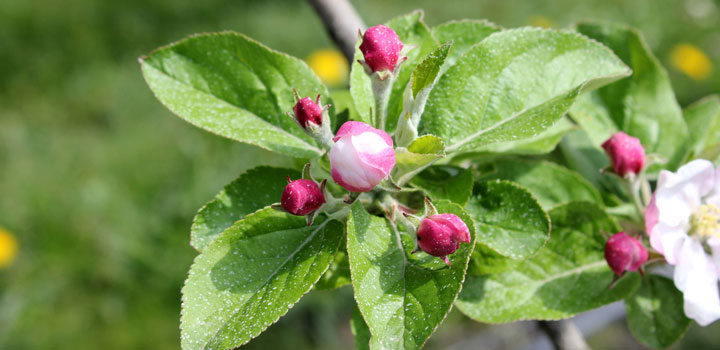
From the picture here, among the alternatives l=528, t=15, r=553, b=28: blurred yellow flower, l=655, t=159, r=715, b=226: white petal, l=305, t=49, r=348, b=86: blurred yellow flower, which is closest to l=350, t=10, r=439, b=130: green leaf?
l=655, t=159, r=715, b=226: white petal

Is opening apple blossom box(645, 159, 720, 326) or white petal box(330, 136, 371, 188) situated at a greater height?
white petal box(330, 136, 371, 188)

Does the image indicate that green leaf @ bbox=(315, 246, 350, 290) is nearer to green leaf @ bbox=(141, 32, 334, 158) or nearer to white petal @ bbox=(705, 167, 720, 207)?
green leaf @ bbox=(141, 32, 334, 158)

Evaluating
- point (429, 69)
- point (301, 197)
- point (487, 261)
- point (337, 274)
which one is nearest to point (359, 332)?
point (337, 274)

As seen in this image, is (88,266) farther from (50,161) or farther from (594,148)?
(594,148)

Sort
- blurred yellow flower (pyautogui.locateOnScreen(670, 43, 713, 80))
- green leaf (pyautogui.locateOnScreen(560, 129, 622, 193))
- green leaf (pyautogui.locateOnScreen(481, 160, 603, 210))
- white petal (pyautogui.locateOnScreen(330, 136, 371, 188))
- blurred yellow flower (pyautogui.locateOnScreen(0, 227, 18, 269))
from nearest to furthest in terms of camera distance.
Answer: white petal (pyautogui.locateOnScreen(330, 136, 371, 188)) → green leaf (pyautogui.locateOnScreen(481, 160, 603, 210)) → green leaf (pyautogui.locateOnScreen(560, 129, 622, 193)) → blurred yellow flower (pyautogui.locateOnScreen(0, 227, 18, 269)) → blurred yellow flower (pyautogui.locateOnScreen(670, 43, 713, 80))

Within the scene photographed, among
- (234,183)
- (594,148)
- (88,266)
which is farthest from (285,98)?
(88,266)

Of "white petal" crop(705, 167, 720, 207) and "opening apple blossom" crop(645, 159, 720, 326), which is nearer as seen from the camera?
"opening apple blossom" crop(645, 159, 720, 326)

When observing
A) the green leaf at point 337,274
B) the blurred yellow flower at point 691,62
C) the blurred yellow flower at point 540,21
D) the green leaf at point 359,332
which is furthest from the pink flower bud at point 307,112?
the blurred yellow flower at point 691,62
